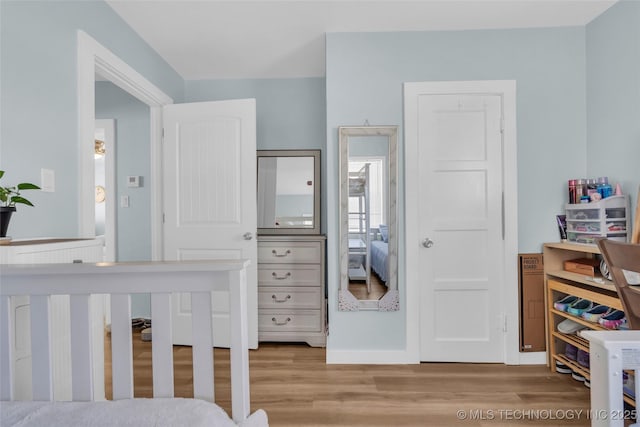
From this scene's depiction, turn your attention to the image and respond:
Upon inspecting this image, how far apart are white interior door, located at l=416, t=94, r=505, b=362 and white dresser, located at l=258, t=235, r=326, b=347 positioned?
2.83ft

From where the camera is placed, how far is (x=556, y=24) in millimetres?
2412

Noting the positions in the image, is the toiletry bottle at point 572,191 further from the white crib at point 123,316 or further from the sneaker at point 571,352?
the white crib at point 123,316

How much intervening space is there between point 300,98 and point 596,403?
10.0 feet

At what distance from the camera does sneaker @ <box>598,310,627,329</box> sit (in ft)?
6.15

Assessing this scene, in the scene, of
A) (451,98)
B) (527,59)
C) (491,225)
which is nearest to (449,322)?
(491,225)

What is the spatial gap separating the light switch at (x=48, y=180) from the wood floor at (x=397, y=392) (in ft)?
4.15

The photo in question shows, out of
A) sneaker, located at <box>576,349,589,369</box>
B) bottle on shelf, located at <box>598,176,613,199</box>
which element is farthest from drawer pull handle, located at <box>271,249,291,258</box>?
bottle on shelf, located at <box>598,176,613,199</box>

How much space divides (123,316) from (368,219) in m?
1.81

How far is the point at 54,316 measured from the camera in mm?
1193

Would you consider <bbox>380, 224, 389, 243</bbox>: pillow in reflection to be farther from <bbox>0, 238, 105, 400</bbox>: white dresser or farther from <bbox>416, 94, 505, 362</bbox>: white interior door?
<bbox>0, 238, 105, 400</bbox>: white dresser

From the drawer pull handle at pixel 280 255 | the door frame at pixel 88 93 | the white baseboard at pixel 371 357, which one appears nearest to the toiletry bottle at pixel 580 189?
the white baseboard at pixel 371 357

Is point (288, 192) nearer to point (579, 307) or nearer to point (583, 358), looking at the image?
point (579, 307)

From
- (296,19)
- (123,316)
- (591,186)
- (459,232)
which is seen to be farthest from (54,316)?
(591,186)

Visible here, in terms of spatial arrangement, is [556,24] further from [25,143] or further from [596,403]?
[25,143]
